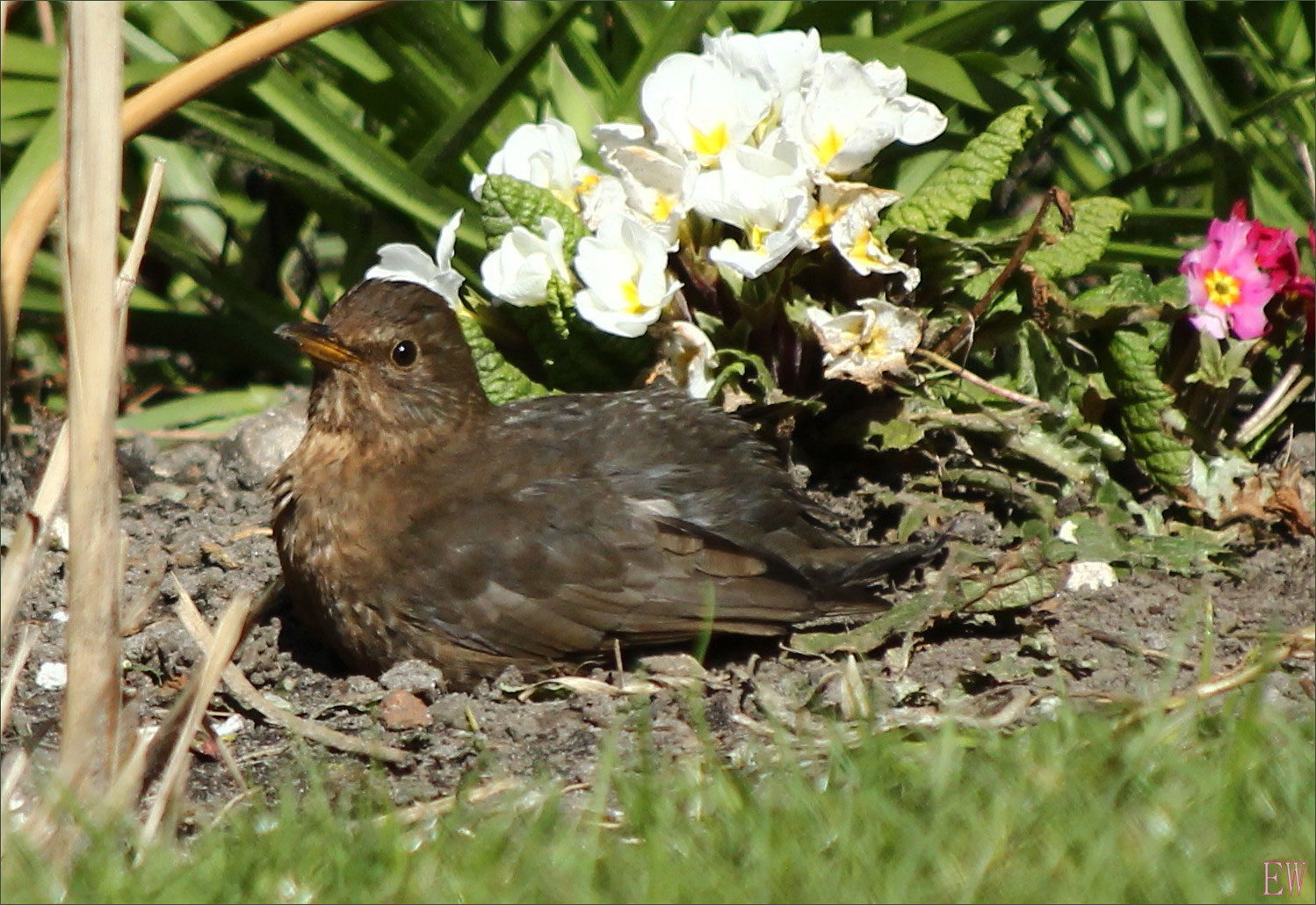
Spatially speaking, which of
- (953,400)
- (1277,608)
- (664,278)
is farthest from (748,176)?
(1277,608)

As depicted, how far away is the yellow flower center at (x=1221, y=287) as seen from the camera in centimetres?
447

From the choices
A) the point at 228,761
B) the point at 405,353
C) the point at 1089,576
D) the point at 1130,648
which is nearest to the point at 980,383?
the point at 1089,576

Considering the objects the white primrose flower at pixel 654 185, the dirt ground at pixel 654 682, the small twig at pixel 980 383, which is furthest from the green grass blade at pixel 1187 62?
the white primrose flower at pixel 654 185

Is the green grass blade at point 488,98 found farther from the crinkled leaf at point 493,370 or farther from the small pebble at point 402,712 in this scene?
the small pebble at point 402,712

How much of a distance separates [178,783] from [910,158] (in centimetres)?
292

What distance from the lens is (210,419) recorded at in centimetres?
573

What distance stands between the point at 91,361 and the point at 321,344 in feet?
4.53

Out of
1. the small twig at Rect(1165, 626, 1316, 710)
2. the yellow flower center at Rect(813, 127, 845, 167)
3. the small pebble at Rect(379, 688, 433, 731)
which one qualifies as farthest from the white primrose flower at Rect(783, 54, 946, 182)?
the small pebble at Rect(379, 688, 433, 731)

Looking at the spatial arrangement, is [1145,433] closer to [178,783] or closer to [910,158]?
[910,158]

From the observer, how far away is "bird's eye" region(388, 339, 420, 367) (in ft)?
14.3

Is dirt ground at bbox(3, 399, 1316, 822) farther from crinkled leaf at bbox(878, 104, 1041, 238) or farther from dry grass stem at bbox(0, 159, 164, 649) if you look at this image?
crinkled leaf at bbox(878, 104, 1041, 238)

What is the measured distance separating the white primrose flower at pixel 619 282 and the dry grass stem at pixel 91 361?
5.54 feet

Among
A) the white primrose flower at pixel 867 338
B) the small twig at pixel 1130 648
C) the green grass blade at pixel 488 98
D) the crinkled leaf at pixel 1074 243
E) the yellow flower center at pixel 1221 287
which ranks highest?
the green grass blade at pixel 488 98

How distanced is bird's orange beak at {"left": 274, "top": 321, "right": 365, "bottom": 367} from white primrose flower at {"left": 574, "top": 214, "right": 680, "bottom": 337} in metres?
0.59
